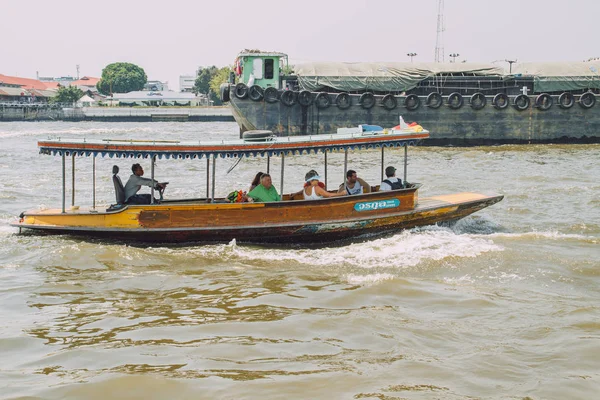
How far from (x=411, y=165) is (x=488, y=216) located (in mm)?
8127

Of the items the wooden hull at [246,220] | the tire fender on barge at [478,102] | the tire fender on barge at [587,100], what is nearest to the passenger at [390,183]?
the wooden hull at [246,220]

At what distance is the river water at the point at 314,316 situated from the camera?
18.0ft

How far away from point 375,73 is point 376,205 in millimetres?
19933

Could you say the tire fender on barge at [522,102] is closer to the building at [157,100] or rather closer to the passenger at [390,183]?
the passenger at [390,183]

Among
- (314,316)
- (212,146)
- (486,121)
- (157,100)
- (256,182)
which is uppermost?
(157,100)

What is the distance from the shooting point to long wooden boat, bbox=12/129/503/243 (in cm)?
984

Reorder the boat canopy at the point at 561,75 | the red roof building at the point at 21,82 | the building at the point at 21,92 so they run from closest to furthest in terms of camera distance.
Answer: the boat canopy at the point at 561,75, the building at the point at 21,92, the red roof building at the point at 21,82

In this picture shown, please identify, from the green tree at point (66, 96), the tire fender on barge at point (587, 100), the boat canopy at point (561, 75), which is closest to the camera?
the tire fender on barge at point (587, 100)

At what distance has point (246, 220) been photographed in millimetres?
9906

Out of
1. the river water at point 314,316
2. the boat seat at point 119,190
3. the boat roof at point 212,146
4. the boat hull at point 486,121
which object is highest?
the boat hull at point 486,121

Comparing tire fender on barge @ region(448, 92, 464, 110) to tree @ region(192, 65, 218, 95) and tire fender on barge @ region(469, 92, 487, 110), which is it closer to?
tire fender on barge @ region(469, 92, 487, 110)

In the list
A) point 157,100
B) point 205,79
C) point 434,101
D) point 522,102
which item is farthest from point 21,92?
point 522,102

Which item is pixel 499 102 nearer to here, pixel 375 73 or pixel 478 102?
pixel 478 102

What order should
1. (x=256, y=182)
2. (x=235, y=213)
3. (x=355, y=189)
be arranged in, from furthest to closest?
(x=355, y=189)
(x=256, y=182)
(x=235, y=213)
